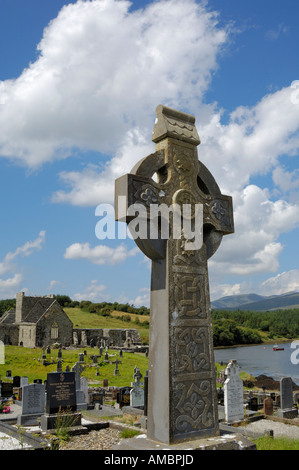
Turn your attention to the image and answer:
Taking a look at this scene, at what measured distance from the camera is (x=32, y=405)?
1213 cm

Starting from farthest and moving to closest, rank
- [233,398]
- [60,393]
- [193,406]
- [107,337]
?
[107,337]
[233,398]
[60,393]
[193,406]

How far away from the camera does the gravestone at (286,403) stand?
13625 millimetres

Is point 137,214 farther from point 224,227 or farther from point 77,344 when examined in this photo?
point 77,344

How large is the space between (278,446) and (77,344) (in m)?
44.5

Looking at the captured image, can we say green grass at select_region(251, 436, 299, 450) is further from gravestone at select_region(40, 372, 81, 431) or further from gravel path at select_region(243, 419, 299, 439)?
gravestone at select_region(40, 372, 81, 431)

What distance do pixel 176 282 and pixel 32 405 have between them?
864 cm

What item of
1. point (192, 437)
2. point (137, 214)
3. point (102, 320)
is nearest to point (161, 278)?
point (137, 214)

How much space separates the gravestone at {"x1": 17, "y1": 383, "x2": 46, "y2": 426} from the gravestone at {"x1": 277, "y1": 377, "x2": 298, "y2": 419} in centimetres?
767

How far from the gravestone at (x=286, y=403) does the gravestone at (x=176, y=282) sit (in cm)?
911

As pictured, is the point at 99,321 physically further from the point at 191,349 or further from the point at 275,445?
the point at 191,349

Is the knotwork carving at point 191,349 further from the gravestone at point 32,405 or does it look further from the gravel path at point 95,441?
the gravestone at point 32,405

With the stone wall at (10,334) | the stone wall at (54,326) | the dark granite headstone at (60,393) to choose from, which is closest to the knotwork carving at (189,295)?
the dark granite headstone at (60,393)

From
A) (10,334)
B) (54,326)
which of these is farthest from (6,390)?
(10,334)
